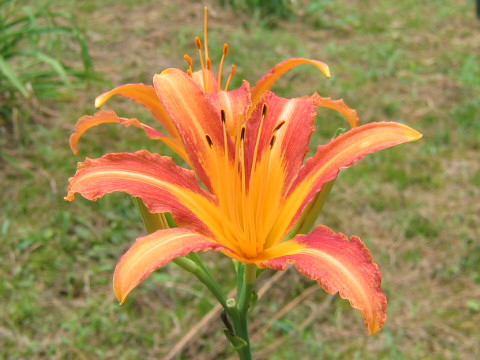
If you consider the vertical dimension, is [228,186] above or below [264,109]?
below

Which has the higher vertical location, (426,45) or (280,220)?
(280,220)

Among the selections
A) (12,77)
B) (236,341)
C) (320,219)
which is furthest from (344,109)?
(12,77)

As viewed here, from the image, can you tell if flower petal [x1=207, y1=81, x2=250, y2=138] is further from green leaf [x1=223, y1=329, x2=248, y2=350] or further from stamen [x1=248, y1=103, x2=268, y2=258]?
green leaf [x1=223, y1=329, x2=248, y2=350]

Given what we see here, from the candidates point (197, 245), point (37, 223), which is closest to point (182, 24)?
point (37, 223)

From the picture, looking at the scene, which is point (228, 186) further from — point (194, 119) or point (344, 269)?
point (344, 269)

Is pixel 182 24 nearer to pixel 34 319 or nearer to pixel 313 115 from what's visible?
pixel 34 319

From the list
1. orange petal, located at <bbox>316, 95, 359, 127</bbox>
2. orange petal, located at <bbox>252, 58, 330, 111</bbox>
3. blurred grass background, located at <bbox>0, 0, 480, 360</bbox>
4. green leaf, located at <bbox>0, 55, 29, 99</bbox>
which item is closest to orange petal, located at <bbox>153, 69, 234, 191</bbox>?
orange petal, located at <bbox>252, 58, 330, 111</bbox>

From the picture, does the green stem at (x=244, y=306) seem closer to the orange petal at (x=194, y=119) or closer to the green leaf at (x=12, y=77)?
the orange petal at (x=194, y=119)
